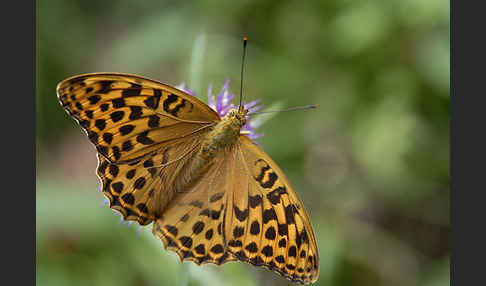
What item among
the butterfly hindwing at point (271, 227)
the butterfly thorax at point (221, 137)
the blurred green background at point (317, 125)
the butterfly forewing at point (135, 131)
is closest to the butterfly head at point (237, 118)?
the butterfly thorax at point (221, 137)

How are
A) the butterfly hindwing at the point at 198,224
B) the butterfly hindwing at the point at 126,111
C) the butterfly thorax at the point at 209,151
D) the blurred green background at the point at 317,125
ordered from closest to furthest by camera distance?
1. the butterfly hindwing at the point at 126,111
2. the butterfly hindwing at the point at 198,224
3. the butterfly thorax at the point at 209,151
4. the blurred green background at the point at 317,125

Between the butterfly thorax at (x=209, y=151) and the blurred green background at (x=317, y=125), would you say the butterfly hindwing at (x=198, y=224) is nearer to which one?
the butterfly thorax at (x=209, y=151)

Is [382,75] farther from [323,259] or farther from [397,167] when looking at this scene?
[323,259]

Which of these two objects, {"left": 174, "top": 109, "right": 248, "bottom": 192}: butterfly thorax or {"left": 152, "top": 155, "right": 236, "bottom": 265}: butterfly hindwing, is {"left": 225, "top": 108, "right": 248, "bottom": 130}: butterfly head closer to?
{"left": 174, "top": 109, "right": 248, "bottom": 192}: butterfly thorax

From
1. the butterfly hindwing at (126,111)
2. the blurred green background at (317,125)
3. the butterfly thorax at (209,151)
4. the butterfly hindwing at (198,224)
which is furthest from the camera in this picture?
the blurred green background at (317,125)

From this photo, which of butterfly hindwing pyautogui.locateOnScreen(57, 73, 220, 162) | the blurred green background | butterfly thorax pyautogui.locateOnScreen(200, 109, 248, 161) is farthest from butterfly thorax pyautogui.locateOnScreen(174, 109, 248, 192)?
the blurred green background

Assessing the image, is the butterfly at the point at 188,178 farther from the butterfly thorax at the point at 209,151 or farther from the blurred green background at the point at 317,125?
the blurred green background at the point at 317,125

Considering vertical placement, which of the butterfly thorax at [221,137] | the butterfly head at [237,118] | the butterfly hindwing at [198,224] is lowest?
the butterfly hindwing at [198,224]

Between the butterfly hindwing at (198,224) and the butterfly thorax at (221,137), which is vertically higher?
the butterfly thorax at (221,137)

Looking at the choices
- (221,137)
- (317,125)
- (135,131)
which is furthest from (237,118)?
(317,125)

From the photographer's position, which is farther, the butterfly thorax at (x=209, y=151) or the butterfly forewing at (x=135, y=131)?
the butterfly thorax at (x=209, y=151)
